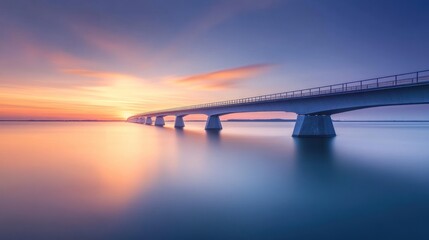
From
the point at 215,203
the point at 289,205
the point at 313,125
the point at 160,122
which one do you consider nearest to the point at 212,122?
the point at 313,125

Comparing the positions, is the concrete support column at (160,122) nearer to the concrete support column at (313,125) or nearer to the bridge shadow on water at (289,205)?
the concrete support column at (313,125)

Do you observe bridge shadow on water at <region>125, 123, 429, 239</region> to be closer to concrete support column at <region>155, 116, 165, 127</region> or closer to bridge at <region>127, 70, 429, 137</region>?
bridge at <region>127, 70, 429, 137</region>

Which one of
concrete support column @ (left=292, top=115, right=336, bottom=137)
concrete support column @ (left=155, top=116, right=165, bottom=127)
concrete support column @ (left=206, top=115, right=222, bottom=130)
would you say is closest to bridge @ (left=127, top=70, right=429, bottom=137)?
concrete support column @ (left=292, top=115, right=336, bottom=137)

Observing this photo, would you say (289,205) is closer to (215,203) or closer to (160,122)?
(215,203)

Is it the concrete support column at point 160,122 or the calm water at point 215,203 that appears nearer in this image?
the calm water at point 215,203

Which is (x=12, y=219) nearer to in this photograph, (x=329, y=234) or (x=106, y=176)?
(x=106, y=176)

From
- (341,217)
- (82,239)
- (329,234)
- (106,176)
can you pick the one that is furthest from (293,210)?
(106,176)

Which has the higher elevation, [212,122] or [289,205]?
[212,122]

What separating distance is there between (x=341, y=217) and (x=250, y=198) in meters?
2.99

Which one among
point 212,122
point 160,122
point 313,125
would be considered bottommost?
point 160,122

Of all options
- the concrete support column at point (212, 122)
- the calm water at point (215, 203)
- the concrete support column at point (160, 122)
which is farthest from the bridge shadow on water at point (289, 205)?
the concrete support column at point (160, 122)

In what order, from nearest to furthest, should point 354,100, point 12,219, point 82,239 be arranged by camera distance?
point 82,239
point 12,219
point 354,100

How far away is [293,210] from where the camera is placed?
7426 millimetres

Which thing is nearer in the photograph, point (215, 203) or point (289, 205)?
point (289, 205)
